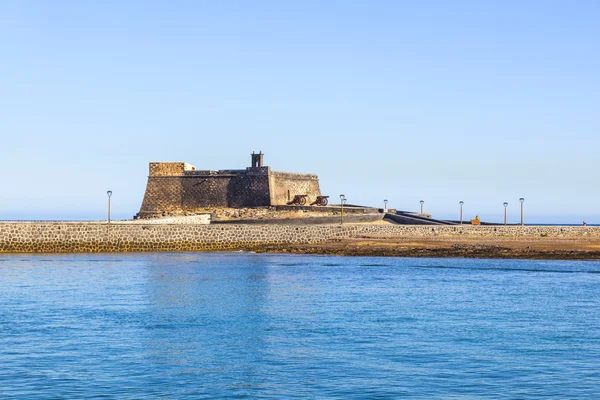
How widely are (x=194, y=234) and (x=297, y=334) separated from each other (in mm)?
29455

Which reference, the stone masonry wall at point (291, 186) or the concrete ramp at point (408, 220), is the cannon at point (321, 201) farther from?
the concrete ramp at point (408, 220)

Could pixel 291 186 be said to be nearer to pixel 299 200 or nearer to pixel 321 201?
pixel 299 200

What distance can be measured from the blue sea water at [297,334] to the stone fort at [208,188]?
120ft

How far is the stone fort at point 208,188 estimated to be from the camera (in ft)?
242

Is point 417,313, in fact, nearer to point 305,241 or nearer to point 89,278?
point 89,278

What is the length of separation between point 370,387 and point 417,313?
9.64 m

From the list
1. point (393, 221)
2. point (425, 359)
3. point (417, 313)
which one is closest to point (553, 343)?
point (425, 359)

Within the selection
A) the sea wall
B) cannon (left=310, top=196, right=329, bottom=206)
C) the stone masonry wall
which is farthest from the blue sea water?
cannon (left=310, top=196, right=329, bottom=206)

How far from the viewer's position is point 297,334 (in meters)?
20.7

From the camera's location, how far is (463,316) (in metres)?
23.8

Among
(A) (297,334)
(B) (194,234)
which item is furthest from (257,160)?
(A) (297,334)

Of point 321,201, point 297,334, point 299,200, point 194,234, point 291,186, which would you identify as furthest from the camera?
point 291,186

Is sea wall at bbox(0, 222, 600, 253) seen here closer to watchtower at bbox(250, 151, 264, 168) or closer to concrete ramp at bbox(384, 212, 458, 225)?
concrete ramp at bbox(384, 212, 458, 225)

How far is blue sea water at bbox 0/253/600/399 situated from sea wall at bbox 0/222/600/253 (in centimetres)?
964
